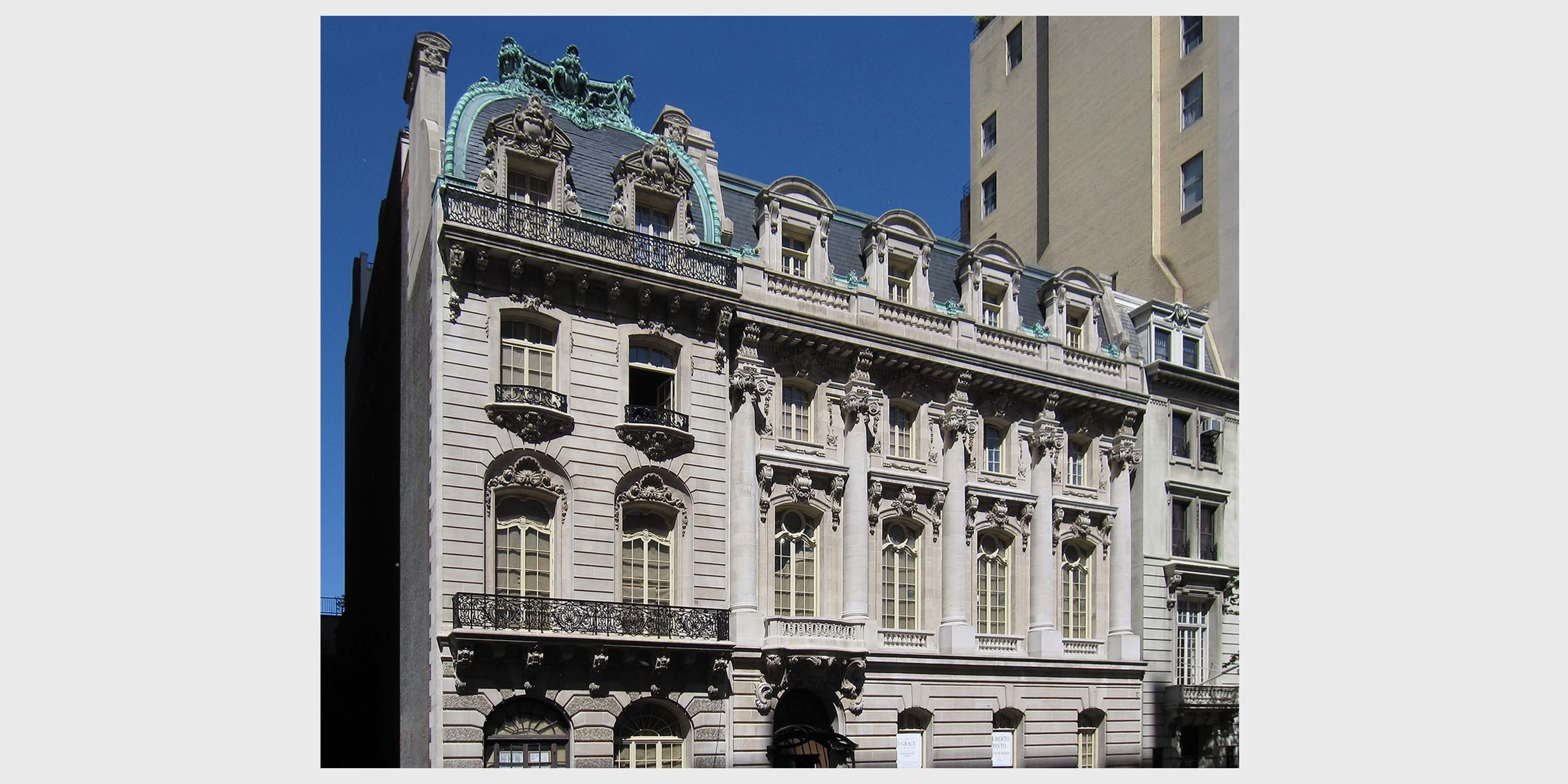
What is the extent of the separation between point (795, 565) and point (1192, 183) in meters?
19.3

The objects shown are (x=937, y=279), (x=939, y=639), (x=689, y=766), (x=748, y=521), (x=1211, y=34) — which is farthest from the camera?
(x=1211, y=34)

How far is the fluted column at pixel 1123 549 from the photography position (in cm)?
3472

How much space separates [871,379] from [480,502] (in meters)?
10.6

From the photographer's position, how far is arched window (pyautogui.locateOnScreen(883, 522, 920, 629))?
104 feet

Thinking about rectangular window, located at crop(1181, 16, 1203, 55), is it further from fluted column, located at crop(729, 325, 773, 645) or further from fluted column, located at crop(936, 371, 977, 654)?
fluted column, located at crop(729, 325, 773, 645)

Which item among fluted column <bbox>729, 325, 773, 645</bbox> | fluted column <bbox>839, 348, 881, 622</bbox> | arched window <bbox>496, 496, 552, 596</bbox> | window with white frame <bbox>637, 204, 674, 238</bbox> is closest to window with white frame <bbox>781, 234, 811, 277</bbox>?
fluted column <bbox>839, 348, 881, 622</bbox>

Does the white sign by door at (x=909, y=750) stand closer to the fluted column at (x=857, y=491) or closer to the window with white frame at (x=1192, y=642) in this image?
the fluted column at (x=857, y=491)

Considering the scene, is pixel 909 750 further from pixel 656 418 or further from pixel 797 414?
pixel 656 418

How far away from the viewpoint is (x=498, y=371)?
2661cm

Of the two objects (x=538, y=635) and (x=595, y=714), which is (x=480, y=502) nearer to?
(x=538, y=635)

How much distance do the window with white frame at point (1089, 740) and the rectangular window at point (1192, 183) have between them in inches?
642

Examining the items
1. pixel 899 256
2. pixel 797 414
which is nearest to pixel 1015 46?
pixel 899 256

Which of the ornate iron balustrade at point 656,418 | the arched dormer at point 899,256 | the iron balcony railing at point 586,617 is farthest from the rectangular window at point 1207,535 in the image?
the ornate iron balustrade at point 656,418

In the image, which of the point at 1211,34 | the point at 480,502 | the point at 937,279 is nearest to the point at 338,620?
the point at 480,502
